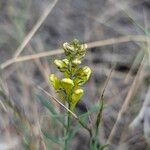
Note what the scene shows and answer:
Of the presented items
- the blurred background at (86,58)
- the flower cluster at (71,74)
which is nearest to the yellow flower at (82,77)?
the flower cluster at (71,74)

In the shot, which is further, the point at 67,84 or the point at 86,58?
the point at 86,58

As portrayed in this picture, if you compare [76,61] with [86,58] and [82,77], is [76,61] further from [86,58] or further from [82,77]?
[86,58]

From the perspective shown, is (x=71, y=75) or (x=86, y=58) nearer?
(x=71, y=75)

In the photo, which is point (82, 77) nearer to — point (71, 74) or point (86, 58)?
point (71, 74)

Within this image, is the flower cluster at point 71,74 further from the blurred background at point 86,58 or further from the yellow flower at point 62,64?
the blurred background at point 86,58

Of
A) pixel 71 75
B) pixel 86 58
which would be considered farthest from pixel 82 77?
pixel 86 58

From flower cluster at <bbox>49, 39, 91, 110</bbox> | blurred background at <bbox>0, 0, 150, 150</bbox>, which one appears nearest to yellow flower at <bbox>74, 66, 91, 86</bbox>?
flower cluster at <bbox>49, 39, 91, 110</bbox>

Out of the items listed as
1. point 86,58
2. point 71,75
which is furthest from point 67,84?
point 86,58

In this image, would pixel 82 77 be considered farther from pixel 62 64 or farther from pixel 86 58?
pixel 86 58
